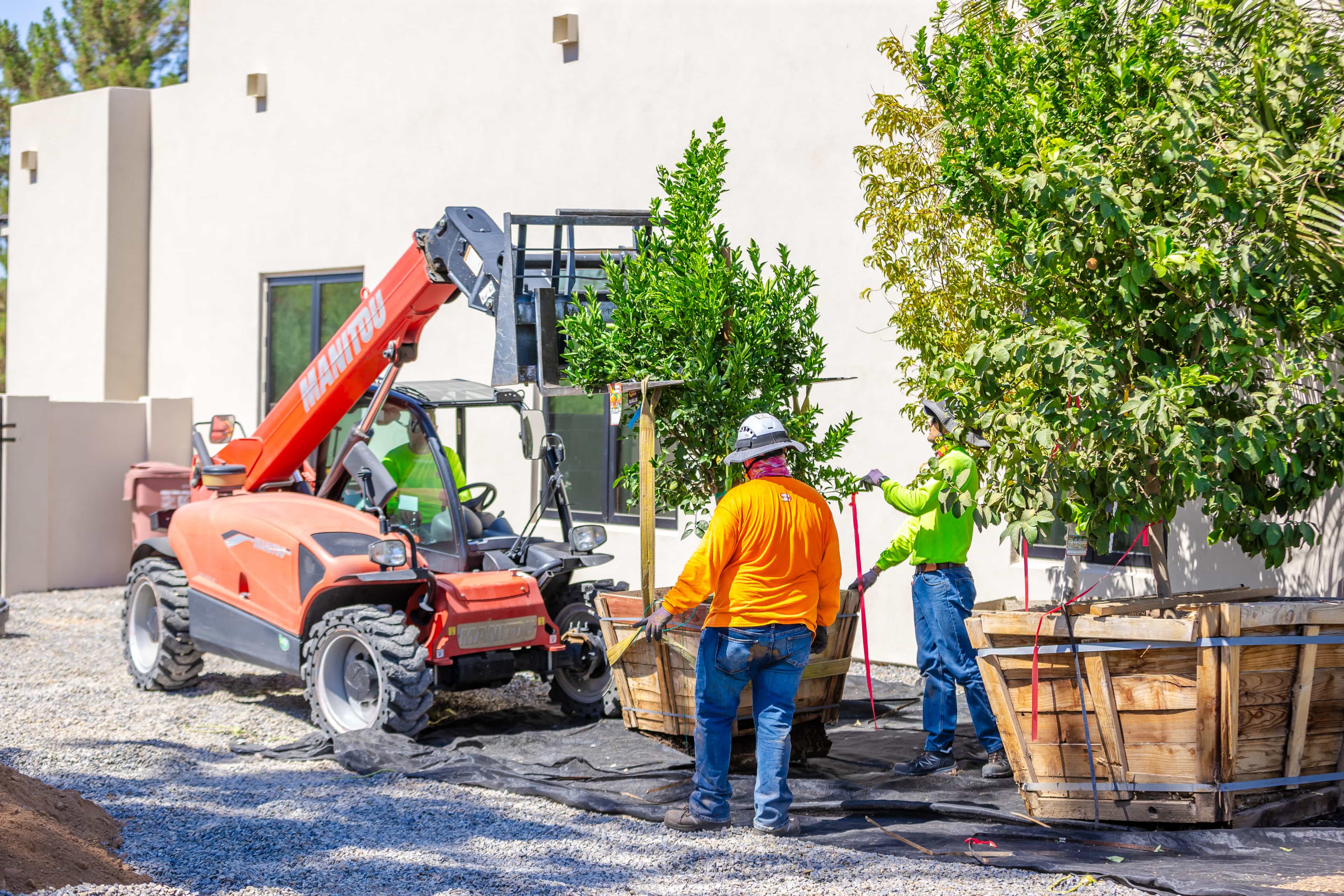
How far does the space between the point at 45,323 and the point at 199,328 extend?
2.76 m

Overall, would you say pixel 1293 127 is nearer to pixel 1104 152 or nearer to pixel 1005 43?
pixel 1104 152

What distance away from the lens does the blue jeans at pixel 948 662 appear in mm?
6516

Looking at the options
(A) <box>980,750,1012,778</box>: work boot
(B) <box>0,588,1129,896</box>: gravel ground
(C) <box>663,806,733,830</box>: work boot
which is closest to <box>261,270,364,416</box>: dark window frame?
(B) <box>0,588,1129,896</box>: gravel ground

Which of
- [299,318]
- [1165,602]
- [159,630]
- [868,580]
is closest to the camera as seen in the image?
[1165,602]

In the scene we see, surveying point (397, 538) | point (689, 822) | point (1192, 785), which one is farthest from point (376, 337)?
point (1192, 785)

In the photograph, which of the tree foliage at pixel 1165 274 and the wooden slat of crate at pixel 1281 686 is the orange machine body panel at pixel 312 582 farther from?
the wooden slat of crate at pixel 1281 686

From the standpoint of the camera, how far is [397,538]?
23.5 feet

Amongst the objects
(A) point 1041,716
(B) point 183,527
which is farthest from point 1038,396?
(B) point 183,527

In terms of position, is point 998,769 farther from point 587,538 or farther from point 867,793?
point 587,538

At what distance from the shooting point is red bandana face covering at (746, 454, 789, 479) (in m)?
5.76

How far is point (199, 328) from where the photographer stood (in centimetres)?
1516

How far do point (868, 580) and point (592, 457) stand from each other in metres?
5.22

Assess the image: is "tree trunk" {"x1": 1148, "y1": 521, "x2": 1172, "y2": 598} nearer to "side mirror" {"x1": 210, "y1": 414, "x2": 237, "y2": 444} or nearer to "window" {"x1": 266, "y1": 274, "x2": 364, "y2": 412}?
"side mirror" {"x1": 210, "y1": 414, "x2": 237, "y2": 444}

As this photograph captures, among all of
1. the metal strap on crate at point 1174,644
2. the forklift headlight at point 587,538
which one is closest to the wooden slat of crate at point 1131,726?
the metal strap on crate at point 1174,644
